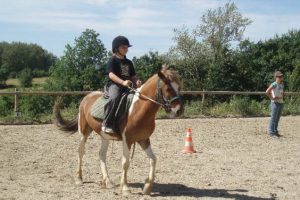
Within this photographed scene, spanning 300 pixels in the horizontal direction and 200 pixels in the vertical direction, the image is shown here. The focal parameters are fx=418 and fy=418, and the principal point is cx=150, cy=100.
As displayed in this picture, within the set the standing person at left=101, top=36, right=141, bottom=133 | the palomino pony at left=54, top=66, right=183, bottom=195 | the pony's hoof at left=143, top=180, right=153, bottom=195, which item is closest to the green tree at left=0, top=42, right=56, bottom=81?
the standing person at left=101, top=36, right=141, bottom=133

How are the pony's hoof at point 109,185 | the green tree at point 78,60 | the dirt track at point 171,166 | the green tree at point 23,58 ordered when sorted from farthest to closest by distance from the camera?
the green tree at point 23,58, the green tree at point 78,60, the pony's hoof at point 109,185, the dirt track at point 171,166

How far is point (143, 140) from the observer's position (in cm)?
659

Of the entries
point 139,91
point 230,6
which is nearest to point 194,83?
point 230,6

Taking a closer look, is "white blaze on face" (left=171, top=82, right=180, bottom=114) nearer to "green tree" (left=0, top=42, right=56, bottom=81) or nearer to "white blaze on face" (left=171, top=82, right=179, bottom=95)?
"white blaze on face" (left=171, top=82, right=179, bottom=95)

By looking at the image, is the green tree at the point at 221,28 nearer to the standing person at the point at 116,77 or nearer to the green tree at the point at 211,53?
the green tree at the point at 211,53

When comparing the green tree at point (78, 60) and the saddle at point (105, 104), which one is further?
the green tree at point (78, 60)

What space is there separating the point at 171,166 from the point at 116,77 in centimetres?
288

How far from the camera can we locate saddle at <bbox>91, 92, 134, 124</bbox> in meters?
6.57

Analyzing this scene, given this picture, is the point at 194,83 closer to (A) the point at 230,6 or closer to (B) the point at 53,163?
(A) the point at 230,6

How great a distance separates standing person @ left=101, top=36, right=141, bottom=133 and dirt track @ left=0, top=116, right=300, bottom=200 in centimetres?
114

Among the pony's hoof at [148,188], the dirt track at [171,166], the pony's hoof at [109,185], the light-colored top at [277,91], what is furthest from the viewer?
the light-colored top at [277,91]

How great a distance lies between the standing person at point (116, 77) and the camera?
21.6 feet

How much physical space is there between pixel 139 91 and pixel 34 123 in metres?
9.25

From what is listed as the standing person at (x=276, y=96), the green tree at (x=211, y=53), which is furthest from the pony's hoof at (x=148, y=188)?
the green tree at (x=211, y=53)
